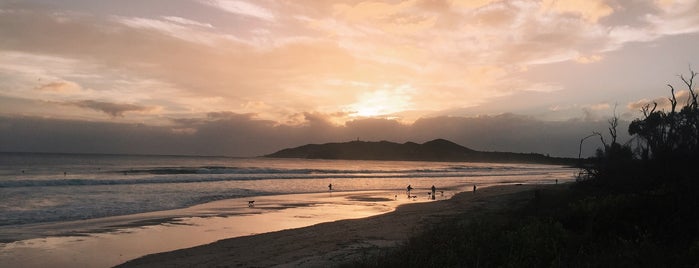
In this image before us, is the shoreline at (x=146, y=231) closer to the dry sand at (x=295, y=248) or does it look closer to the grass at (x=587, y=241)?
the dry sand at (x=295, y=248)

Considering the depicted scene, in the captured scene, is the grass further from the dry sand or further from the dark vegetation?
the dry sand

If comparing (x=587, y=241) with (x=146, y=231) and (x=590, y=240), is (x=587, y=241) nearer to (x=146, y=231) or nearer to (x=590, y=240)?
(x=590, y=240)

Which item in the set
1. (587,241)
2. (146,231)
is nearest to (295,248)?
(146,231)

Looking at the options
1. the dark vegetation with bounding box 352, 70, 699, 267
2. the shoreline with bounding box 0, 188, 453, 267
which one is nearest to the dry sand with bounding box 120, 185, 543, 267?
the shoreline with bounding box 0, 188, 453, 267

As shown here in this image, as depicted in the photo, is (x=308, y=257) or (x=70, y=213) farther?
(x=70, y=213)

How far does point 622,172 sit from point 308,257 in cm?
1440

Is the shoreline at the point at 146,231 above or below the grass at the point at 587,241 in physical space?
below

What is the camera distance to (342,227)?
18.0 metres

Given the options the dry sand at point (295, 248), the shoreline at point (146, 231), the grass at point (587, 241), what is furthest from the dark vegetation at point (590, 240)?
→ the shoreline at point (146, 231)

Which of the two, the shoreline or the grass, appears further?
the shoreline

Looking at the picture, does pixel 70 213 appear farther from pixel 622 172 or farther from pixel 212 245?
pixel 622 172

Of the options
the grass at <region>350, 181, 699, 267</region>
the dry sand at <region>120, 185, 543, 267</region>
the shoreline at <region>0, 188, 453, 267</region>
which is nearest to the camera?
the grass at <region>350, 181, 699, 267</region>

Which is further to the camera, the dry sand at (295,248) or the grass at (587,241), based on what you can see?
the dry sand at (295,248)

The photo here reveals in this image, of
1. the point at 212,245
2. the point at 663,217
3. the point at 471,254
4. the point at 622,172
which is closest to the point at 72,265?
the point at 212,245
